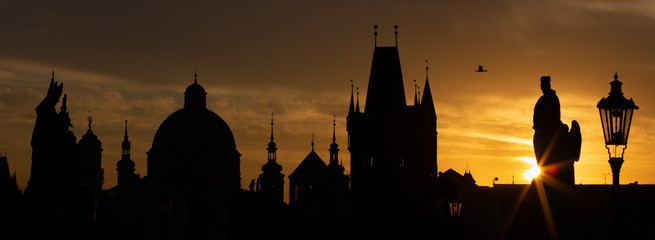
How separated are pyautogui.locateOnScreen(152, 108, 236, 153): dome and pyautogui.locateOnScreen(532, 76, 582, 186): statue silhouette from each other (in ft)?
419

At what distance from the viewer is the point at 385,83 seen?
375ft

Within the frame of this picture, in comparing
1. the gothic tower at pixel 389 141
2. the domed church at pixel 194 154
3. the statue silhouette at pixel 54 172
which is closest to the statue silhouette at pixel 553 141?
the statue silhouette at pixel 54 172

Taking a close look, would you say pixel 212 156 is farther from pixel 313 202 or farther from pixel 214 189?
pixel 313 202

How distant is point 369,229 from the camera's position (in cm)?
9644

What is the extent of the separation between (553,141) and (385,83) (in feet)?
312

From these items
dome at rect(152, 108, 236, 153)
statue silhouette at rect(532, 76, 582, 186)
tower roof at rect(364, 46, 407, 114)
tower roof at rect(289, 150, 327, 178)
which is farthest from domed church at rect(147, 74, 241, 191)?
statue silhouette at rect(532, 76, 582, 186)

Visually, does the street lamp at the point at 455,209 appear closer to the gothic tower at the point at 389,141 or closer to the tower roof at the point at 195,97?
the gothic tower at the point at 389,141

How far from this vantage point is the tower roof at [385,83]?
113688mm

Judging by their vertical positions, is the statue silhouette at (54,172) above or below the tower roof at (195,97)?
below

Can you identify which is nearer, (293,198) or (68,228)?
(68,228)

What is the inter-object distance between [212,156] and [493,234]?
3543 centimetres

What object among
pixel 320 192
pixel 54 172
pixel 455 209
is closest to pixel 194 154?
pixel 320 192

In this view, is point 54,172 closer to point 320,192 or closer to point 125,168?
point 320,192

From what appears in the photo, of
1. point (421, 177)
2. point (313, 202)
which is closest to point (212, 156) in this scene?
point (313, 202)
